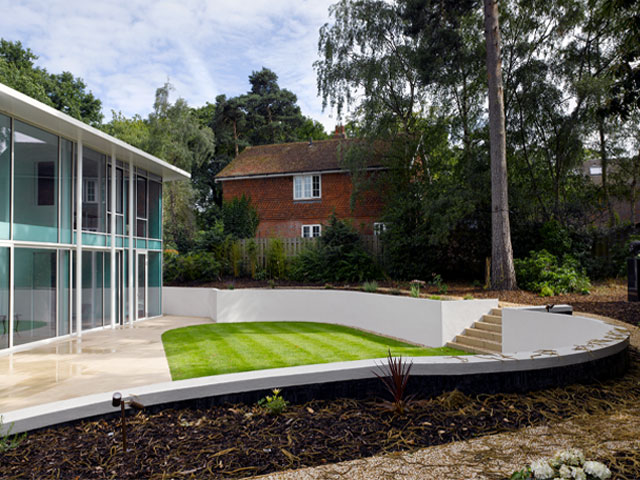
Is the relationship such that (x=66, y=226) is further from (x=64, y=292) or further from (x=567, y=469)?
(x=567, y=469)

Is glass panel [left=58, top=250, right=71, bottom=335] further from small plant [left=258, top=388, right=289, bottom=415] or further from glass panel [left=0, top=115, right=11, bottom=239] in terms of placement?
small plant [left=258, top=388, right=289, bottom=415]

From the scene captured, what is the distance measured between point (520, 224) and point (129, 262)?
1241 cm

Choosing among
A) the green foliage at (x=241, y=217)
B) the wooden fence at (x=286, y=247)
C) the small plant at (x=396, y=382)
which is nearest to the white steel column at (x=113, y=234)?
the wooden fence at (x=286, y=247)

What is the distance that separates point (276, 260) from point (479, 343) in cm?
861

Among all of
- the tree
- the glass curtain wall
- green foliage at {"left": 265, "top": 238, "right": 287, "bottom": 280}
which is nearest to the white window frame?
green foliage at {"left": 265, "top": 238, "right": 287, "bottom": 280}

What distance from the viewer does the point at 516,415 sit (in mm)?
3410

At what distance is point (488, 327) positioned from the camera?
10.3 metres

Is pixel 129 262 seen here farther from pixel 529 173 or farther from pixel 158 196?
pixel 529 173

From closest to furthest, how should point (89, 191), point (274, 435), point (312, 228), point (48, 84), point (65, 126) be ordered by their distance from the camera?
point (274, 435), point (65, 126), point (89, 191), point (312, 228), point (48, 84)

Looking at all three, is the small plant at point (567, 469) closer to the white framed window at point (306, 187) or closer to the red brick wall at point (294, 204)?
the red brick wall at point (294, 204)

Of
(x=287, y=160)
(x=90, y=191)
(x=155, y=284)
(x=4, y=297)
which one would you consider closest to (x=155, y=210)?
(x=155, y=284)

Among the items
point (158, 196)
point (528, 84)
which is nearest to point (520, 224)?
point (528, 84)

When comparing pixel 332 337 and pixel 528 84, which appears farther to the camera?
pixel 528 84

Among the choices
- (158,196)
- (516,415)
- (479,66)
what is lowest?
(516,415)
